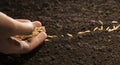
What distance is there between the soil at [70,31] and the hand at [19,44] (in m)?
0.03

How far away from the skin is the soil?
4 centimetres

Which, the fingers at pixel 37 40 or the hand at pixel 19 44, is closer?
the hand at pixel 19 44

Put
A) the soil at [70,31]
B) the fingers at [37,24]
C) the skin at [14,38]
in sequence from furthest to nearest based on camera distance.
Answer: the fingers at [37,24], the soil at [70,31], the skin at [14,38]

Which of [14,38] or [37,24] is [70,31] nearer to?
[37,24]

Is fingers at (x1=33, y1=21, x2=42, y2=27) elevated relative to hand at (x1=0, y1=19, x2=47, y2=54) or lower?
elevated

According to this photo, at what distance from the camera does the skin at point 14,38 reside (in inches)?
50.2

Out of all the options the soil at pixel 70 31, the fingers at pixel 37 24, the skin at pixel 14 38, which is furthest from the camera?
the fingers at pixel 37 24

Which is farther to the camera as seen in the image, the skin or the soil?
the soil

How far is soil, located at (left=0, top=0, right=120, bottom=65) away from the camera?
4.71 ft

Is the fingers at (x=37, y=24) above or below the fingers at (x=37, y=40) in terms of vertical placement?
above

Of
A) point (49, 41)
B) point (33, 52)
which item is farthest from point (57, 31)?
point (33, 52)

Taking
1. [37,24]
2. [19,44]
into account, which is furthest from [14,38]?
[37,24]

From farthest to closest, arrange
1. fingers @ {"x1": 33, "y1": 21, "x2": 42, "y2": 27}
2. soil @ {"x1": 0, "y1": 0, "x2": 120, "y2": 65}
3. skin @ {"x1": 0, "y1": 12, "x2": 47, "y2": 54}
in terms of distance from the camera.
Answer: fingers @ {"x1": 33, "y1": 21, "x2": 42, "y2": 27} < soil @ {"x1": 0, "y1": 0, "x2": 120, "y2": 65} < skin @ {"x1": 0, "y1": 12, "x2": 47, "y2": 54}

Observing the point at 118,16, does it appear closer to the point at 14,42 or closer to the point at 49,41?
the point at 49,41
